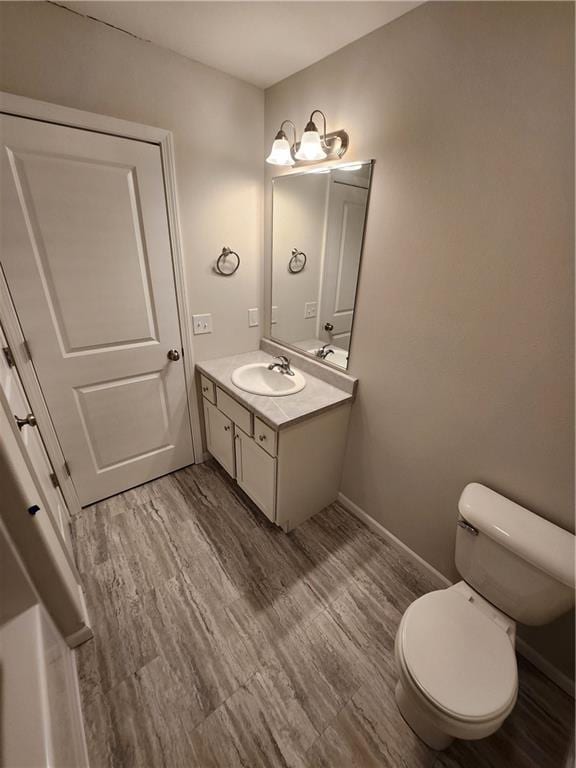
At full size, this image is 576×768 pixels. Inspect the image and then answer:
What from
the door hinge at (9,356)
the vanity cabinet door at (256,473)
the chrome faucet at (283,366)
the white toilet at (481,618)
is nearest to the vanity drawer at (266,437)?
the vanity cabinet door at (256,473)

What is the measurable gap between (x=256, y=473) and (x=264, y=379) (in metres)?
0.60

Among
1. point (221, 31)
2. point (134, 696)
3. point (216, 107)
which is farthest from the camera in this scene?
point (216, 107)

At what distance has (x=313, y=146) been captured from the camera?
1364 millimetres

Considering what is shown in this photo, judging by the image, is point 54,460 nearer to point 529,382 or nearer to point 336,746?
point 336,746

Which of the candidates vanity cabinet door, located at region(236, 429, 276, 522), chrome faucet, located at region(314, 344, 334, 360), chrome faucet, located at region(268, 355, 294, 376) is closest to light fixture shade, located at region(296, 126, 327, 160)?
chrome faucet, located at region(314, 344, 334, 360)

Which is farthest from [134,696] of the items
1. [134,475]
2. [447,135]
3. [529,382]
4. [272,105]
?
[272,105]

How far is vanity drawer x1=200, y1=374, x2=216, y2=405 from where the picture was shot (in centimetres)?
195

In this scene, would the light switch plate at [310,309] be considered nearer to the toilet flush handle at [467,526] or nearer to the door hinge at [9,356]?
the toilet flush handle at [467,526]

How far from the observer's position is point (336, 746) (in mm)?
1049

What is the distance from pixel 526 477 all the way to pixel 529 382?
14.2 inches

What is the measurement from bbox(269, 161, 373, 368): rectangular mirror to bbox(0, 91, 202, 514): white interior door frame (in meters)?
0.59

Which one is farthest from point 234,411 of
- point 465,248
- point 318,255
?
point 465,248

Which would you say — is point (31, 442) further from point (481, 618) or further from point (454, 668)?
point (481, 618)

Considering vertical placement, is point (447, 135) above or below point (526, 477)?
above
